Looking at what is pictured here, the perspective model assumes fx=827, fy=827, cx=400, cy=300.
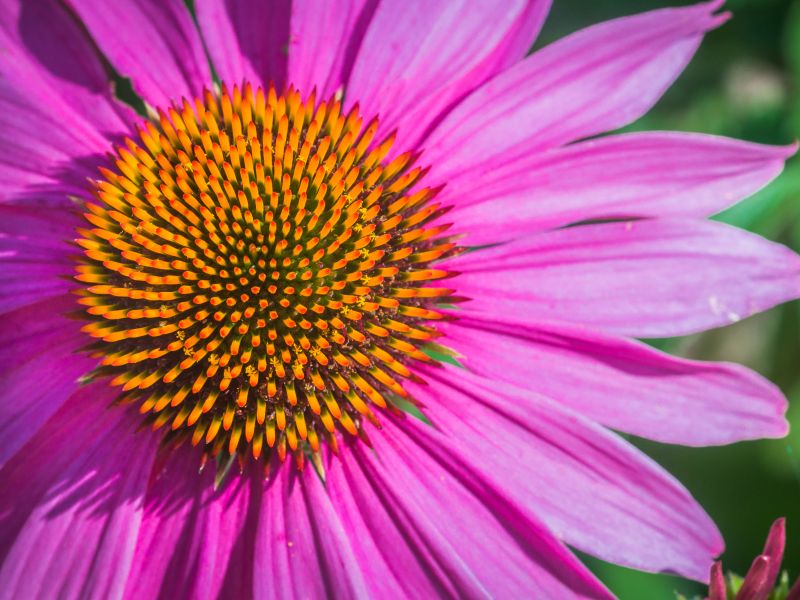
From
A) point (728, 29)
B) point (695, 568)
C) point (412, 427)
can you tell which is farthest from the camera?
point (728, 29)

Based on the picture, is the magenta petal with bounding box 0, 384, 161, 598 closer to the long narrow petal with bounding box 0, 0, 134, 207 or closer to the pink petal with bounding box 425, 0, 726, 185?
the long narrow petal with bounding box 0, 0, 134, 207

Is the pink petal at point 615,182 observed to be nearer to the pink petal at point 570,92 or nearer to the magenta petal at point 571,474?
the pink petal at point 570,92

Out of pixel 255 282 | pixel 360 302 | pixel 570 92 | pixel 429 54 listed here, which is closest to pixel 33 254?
pixel 255 282

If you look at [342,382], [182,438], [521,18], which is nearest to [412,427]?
[342,382]

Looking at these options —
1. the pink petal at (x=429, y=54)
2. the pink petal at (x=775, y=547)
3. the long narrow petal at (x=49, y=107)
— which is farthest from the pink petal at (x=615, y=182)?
the long narrow petal at (x=49, y=107)

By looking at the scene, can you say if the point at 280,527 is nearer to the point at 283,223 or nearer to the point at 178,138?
the point at 283,223

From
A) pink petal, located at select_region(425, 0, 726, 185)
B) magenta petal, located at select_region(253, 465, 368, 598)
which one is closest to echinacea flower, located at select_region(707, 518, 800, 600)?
magenta petal, located at select_region(253, 465, 368, 598)
